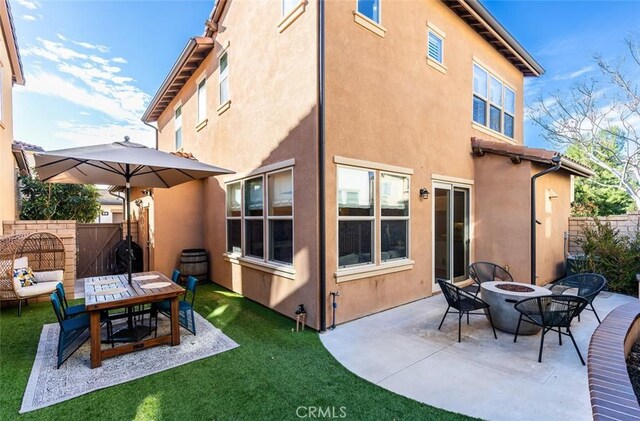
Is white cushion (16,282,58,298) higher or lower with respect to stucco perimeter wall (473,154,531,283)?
lower

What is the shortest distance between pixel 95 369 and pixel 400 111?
6.68m

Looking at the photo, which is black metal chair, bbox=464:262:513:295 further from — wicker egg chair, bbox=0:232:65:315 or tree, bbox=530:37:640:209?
tree, bbox=530:37:640:209

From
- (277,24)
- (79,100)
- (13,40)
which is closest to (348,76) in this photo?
(277,24)

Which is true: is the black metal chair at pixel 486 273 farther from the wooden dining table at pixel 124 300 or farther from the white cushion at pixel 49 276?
the white cushion at pixel 49 276

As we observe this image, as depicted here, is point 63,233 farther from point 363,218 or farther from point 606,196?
point 606,196

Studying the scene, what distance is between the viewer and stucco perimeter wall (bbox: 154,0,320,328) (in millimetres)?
5346

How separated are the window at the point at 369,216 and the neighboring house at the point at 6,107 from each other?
812 cm

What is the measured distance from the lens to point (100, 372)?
3.85 m

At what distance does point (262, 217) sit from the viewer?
22.1ft

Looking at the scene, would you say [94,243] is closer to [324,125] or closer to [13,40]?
[13,40]

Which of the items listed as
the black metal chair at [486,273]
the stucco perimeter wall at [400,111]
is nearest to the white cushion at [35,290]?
the stucco perimeter wall at [400,111]

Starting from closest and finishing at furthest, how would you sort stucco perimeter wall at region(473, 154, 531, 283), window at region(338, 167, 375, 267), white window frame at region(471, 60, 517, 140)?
1. window at region(338, 167, 375, 267)
2. stucco perimeter wall at region(473, 154, 531, 283)
3. white window frame at region(471, 60, 517, 140)

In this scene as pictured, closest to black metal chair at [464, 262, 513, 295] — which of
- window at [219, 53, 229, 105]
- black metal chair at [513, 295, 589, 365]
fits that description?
black metal chair at [513, 295, 589, 365]

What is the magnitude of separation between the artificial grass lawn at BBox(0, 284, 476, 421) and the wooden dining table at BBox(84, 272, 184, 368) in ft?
2.51
